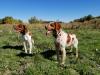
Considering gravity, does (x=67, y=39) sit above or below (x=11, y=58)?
above

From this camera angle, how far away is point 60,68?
43.4ft

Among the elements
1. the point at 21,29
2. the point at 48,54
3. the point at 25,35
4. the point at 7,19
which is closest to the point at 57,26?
the point at 48,54

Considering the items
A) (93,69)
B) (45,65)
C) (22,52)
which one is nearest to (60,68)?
(45,65)

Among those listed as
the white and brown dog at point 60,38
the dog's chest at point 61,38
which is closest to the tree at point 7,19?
the white and brown dog at point 60,38

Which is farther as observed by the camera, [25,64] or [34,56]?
[34,56]

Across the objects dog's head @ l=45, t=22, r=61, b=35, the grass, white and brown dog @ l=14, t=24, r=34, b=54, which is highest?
dog's head @ l=45, t=22, r=61, b=35

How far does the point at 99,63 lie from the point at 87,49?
4.10 metres

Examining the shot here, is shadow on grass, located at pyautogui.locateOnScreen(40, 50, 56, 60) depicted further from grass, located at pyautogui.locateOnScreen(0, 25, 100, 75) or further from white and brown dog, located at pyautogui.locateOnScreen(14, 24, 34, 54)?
white and brown dog, located at pyautogui.locateOnScreen(14, 24, 34, 54)

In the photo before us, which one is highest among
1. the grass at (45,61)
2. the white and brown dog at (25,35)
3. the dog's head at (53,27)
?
the dog's head at (53,27)

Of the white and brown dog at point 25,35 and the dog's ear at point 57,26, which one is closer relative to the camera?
the dog's ear at point 57,26

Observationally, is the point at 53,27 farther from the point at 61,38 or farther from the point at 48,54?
the point at 48,54

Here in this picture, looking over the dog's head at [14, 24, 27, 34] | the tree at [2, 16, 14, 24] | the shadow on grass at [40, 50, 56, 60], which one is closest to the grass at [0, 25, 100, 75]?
the shadow on grass at [40, 50, 56, 60]

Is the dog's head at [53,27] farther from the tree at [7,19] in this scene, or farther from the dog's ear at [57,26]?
the tree at [7,19]

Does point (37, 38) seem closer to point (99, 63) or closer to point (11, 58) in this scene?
point (11, 58)
